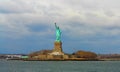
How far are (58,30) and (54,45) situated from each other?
3283 millimetres

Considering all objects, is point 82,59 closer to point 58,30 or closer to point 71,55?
point 71,55

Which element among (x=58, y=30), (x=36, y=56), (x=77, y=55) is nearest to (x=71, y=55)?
(x=77, y=55)

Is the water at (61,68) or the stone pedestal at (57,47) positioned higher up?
the stone pedestal at (57,47)

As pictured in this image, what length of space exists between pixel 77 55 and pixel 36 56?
1006 cm

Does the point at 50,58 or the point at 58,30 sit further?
the point at 50,58

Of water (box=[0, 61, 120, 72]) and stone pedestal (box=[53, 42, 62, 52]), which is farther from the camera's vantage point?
stone pedestal (box=[53, 42, 62, 52])

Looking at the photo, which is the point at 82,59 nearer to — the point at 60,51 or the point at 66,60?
the point at 66,60

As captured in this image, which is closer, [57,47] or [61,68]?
[61,68]

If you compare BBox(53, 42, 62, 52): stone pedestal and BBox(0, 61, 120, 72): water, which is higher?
BBox(53, 42, 62, 52): stone pedestal

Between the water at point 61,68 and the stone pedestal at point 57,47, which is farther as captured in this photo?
the stone pedestal at point 57,47

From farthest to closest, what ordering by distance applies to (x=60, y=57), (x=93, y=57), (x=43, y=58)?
(x=93, y=57)
(x=43, y=58)
(x=60, y=57)

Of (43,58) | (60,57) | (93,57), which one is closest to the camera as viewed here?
(60,57)

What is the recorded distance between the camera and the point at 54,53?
96875 mm

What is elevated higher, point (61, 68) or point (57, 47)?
Result: point (57, 47)
